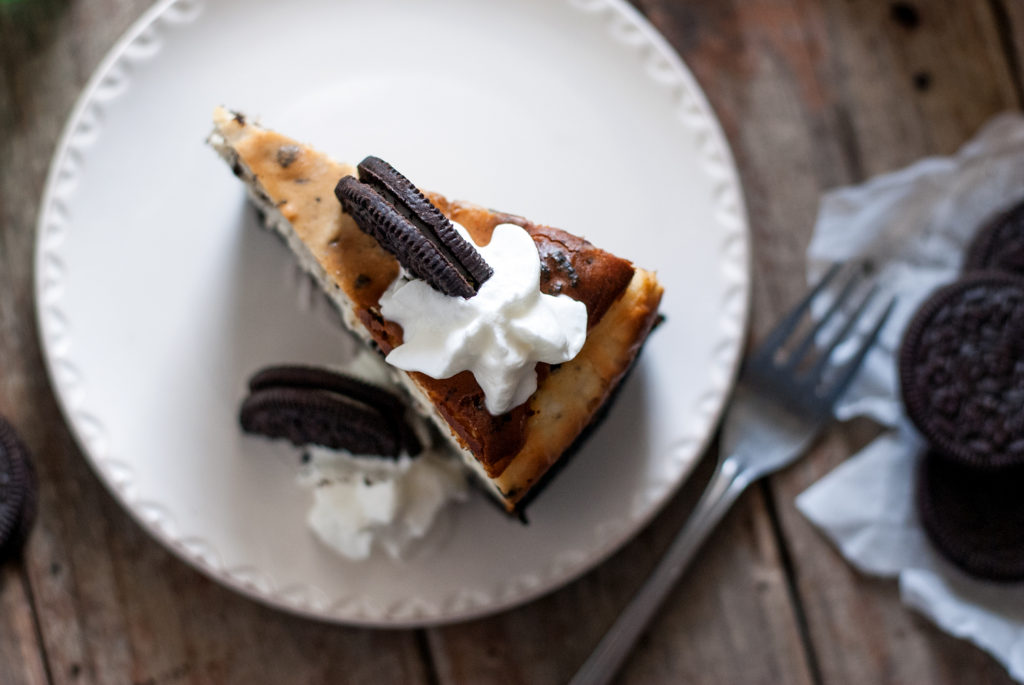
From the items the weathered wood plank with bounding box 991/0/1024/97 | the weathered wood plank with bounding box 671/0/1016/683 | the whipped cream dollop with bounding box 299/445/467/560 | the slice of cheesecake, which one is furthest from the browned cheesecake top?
the weathered wood plank with bounding box 991/0/1024/97

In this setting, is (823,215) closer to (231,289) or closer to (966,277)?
(966,277)

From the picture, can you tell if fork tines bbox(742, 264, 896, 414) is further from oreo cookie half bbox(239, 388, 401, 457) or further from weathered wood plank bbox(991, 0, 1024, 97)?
oreo cookie half bbox(239, 388, 401, 457)

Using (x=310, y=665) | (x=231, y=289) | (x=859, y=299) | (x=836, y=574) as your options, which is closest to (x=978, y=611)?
(x=836, y=574)

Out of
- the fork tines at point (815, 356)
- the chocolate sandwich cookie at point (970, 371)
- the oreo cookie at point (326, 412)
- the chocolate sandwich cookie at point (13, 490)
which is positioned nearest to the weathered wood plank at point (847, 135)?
the fork tines at point (815, 356)

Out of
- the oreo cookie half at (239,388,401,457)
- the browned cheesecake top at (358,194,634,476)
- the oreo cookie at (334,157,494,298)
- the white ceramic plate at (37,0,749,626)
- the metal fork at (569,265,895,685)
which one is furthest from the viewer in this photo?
the metal fork at (569,265,895,685)

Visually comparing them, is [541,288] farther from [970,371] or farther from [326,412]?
[970,371]

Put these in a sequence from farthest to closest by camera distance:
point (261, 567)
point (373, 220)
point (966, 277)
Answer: point (966, 277), point (261, 567), point (373, 220)

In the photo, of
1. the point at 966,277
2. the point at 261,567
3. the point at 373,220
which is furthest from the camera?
the point at 966,277
